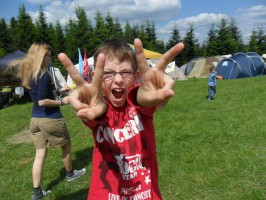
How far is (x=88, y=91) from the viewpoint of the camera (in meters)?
1.41

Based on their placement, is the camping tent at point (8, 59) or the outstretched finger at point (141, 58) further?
the camping tent at point (8, 59)

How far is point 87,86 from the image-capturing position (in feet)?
4.64

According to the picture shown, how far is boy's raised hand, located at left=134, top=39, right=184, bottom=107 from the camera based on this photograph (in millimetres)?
1411

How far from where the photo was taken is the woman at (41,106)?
3.67 metres

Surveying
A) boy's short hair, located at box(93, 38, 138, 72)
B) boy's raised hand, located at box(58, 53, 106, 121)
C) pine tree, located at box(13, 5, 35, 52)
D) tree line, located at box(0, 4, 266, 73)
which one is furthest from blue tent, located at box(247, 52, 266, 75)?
boy's raised hand, located at box(58, 53, 106, 121)

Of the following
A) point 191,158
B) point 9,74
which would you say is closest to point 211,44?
point 9,74

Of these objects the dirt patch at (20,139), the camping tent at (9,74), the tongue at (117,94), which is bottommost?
the dirt patch at (20,139)

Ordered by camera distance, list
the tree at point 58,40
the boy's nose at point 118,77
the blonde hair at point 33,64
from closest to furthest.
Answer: the boy's nose at point 118,77
the blonde hair at point 33,64
the tree at point 58,40

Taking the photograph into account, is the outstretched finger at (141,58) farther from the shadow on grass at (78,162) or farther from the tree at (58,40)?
the tree at (58,40)

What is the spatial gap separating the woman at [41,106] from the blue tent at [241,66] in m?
17.6

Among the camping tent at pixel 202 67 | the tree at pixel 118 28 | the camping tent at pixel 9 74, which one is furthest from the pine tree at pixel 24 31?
the camping tent at pixel 202 67

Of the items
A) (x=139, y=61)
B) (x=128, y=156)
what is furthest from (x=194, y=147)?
(x=139, y=61)

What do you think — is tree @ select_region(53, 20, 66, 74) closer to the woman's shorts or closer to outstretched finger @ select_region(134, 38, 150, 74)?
the woman's shorts

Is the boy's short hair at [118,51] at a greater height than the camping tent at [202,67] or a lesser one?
greater
